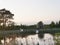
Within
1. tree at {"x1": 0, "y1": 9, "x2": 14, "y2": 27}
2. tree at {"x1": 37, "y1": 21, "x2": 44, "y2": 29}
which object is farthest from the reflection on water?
tree at {"x1": 0, "y1": 9, "x2": 14, "y2": 27}

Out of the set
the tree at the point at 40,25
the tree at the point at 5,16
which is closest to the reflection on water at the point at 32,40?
the tree at the point at 40,25

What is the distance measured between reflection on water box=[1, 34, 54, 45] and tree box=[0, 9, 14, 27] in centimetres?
34

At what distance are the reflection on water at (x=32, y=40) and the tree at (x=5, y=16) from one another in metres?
0.34

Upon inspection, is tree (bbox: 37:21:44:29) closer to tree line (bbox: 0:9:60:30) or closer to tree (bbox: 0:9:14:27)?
tree line (bbox: 0:9:60:30)

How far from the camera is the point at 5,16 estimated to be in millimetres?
3043

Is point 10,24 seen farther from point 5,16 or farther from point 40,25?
point 40,25

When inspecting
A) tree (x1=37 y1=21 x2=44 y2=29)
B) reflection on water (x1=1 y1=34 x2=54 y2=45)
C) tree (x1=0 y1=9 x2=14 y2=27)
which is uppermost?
tree (x1=0 y1=9 x2=14 y2=27)

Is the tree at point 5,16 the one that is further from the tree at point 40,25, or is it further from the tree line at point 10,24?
the tree at point 40,25

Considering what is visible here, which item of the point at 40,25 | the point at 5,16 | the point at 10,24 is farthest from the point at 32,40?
the point at 5,16

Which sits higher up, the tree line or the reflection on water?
the tree line

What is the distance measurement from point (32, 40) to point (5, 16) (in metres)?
0.66

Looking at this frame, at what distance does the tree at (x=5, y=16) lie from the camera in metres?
3.03

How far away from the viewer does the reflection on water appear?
9.92 ft

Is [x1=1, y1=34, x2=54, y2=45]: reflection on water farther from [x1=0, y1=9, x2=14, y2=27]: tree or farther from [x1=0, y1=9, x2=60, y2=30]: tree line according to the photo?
[x1=0, y1=9, x2=14, y2=27]: tree
